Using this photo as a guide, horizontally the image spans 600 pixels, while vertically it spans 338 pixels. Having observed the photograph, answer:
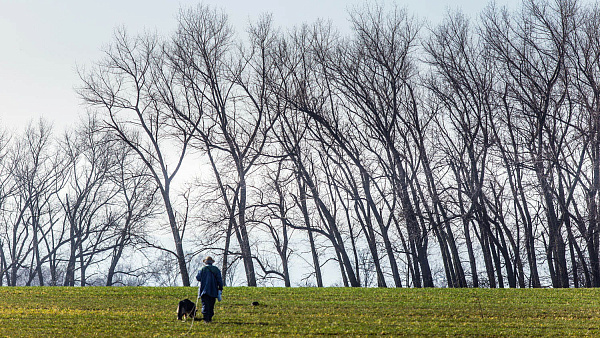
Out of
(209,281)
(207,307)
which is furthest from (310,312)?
(209,281)

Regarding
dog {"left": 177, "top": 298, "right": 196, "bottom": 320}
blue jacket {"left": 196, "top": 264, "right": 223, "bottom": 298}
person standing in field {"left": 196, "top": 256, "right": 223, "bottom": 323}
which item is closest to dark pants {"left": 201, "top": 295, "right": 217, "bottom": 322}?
person standing in field {"left": 196, "top": 256, "right": 223, "bottom": 323}

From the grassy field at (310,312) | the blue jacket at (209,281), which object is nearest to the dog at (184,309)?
the grassy field at (310,312)

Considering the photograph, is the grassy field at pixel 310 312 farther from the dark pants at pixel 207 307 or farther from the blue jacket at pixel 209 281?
the blue jacket at pixel 209 281

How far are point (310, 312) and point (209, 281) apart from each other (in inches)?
133

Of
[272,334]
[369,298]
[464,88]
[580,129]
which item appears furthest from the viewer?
[464,88]

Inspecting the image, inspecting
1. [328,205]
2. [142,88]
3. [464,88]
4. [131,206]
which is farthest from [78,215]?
[464,88]

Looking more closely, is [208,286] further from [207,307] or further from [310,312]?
[310,312]

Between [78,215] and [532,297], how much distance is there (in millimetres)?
32362

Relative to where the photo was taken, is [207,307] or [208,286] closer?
[208,286]

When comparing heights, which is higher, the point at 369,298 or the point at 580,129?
the point at 580,129

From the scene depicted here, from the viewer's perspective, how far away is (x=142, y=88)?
30.4 m

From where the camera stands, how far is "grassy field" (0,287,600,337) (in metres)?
12.0

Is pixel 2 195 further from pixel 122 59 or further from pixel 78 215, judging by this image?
pixel 122 59

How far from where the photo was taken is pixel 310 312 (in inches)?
572
